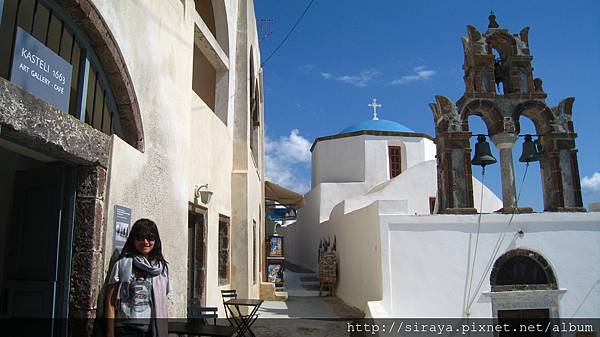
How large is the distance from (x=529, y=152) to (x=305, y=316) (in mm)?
5259

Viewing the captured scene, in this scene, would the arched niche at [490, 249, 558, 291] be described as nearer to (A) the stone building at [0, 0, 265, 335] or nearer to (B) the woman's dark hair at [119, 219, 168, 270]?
(A) the stone building at [0, 0, 265, 335]

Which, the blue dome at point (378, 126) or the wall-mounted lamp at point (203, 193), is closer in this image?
the wall-mounted lamp at point (203, 193)

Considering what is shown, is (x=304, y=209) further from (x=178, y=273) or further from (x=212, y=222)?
(x=178, y=273)

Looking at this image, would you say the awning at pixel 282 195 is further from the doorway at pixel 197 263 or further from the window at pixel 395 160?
the doorway at pixel 197 263

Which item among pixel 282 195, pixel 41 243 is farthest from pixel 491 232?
pixel 282 195

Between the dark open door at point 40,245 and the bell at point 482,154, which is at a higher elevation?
the bell at point 482,154

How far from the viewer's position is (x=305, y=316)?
9109mm

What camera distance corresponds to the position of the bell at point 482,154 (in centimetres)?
817

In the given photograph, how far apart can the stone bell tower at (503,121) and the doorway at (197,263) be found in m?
4.34

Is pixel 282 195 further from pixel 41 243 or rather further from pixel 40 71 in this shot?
pixel 40 71

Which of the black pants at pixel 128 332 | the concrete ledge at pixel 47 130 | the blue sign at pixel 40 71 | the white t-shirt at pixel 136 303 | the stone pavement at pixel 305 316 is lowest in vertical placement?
the stone pavement at pixel 305 316

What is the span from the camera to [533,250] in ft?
25.9

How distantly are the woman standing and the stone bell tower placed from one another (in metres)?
6.04

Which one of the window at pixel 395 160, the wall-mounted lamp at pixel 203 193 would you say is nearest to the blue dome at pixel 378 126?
the window at pixel 395 160
